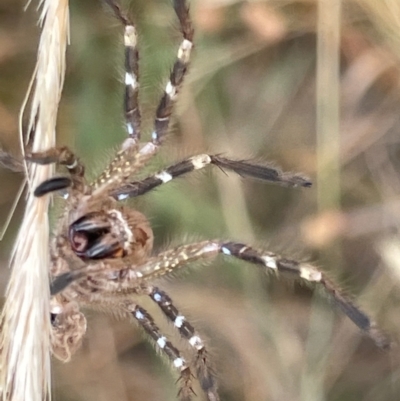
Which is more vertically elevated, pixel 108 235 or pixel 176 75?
pixel 176 75

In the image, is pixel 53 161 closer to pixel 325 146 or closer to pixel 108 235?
pixel 108 235

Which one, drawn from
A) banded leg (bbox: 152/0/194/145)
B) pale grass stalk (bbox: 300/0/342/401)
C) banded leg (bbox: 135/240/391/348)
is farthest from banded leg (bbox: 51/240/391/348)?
pale grass stalk (bbox: 300/0/342/401)

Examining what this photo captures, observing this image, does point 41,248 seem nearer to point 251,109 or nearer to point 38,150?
point 38,150

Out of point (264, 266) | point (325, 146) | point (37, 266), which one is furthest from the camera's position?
point (325, 146)

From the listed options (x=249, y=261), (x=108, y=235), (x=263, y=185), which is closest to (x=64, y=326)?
(x=108, y=235)

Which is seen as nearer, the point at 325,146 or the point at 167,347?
the point at 167,347

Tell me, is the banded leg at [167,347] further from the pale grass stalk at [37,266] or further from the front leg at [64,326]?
the pale grass stalk at [37,266]

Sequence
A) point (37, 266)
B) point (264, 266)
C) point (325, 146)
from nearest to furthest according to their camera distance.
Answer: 1. point (37, 266)
2. point (264, 266)
3. point (325, 146)

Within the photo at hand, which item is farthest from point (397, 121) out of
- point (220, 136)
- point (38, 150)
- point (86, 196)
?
point (38, 150)
